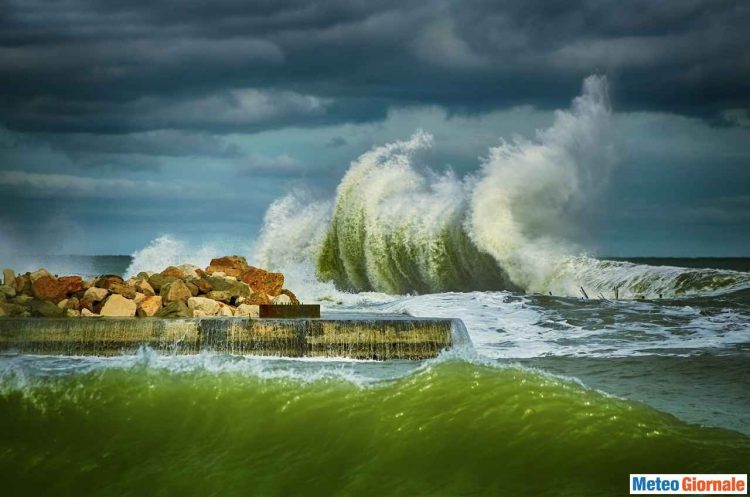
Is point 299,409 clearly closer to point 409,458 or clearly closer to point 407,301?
point 409,458

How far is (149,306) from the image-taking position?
14242 millimetres

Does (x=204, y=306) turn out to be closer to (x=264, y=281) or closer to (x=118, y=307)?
(x=118, y=307)

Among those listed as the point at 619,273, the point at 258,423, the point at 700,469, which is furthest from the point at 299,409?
the point at 619,273

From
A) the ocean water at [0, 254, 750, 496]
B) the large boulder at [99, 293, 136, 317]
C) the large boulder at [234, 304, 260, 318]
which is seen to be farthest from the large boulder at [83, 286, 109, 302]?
the large boulder at [234, 304, 260, 318]

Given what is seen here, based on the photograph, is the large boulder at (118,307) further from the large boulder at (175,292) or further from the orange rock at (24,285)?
the orange rock at (24,285)

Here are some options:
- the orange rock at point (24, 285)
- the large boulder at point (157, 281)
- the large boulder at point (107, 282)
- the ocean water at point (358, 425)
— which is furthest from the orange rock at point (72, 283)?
the ocean water at point (358, 425)

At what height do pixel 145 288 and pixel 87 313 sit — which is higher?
pixel 145 288

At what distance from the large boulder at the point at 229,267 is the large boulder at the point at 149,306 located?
2218 mm

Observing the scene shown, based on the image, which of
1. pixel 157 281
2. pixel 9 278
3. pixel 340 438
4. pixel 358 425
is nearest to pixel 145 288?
pixel 157 281

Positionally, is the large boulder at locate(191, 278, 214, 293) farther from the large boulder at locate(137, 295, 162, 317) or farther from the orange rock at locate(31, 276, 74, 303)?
the orange rock at locate(31, 276, 74, 303)

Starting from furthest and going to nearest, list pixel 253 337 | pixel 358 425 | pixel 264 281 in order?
1. pixel 264 281
2. pixel 253 337
3. pixel 358 425

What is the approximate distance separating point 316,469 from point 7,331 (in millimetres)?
7123

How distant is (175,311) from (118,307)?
2.97ft

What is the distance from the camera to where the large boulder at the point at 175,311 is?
551 inches
